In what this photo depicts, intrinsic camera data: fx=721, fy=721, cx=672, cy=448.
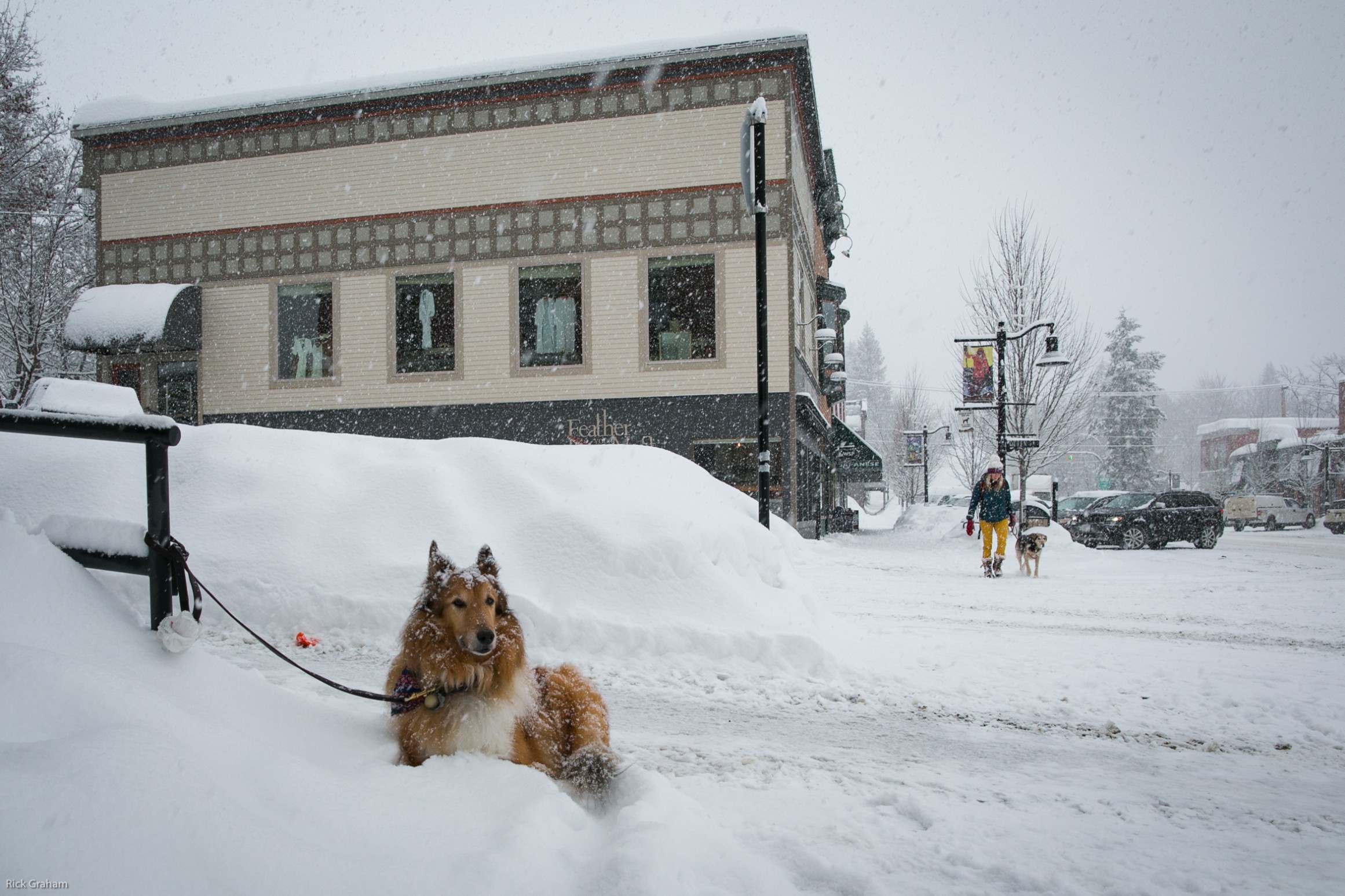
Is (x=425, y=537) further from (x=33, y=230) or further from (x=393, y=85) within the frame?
(x=33, y=230)

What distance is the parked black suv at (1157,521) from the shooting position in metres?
21.9

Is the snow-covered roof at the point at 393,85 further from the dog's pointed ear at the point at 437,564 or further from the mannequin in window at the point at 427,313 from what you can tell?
the dog's pointed ear at the point at 437,564

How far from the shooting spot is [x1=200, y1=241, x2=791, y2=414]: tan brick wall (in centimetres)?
1719

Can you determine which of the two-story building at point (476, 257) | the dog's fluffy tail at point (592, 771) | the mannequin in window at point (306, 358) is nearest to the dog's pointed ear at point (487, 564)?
the dog's fluffy tail at point (592, 771)

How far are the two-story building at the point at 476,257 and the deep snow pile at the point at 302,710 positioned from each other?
1105cm

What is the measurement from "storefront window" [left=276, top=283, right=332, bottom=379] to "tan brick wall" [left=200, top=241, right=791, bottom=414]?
297 millimetres

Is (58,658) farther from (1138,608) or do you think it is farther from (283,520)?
(1138,608)

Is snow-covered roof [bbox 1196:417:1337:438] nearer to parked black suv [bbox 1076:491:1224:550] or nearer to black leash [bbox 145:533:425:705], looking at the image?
parked black suv [bbox 1076:491:1224:550]

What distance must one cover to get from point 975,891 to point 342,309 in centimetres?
1986

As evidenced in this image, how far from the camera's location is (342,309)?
19031 millimetres

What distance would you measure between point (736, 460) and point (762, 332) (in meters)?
6.05

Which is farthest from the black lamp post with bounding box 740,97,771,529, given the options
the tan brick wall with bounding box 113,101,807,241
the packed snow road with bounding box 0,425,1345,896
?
the tan brick wall with bounding box 113,101,807,241

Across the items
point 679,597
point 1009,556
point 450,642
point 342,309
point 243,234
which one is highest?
point 243,234

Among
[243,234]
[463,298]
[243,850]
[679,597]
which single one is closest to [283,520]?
[679,597]
